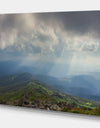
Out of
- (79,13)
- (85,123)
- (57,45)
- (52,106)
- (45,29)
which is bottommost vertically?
(85,123)

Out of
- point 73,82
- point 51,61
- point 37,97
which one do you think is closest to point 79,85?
point 73,82

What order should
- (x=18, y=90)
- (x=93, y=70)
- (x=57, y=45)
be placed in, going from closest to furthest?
1. (x=93, y=70)
2. (x=57, y=45)
3. (x=18, y=90)

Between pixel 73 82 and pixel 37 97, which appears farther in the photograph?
pixel 37 97

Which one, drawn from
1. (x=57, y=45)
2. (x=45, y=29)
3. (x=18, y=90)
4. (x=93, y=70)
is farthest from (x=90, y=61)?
(x=18, y=90)

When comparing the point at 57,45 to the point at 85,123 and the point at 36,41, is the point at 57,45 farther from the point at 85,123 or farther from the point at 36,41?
the point at 85,123

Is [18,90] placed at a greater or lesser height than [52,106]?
greater

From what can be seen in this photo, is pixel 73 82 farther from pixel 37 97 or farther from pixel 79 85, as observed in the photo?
pixel 37 97
